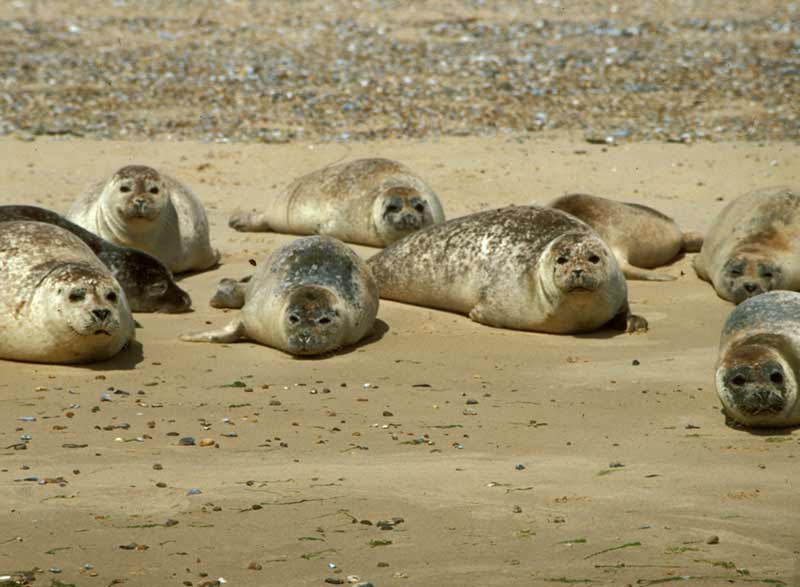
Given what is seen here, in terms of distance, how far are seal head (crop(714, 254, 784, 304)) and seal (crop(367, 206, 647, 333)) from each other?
2.85 feet

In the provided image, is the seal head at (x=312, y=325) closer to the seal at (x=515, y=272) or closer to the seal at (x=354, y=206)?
the seal at (x=515, y=272)

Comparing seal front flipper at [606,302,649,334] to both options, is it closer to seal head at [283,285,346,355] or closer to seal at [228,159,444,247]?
seal head at [283,285,346,355]

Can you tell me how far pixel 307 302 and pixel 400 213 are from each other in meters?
2.77

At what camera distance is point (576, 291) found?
789cm

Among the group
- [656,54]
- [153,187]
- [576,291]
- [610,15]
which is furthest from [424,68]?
[576,291]

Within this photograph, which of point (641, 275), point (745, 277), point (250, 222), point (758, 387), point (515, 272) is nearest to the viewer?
point (758, 387)


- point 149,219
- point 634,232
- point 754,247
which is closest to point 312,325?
point 149,219

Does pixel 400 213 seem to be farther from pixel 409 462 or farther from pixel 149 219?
pixel 409 462

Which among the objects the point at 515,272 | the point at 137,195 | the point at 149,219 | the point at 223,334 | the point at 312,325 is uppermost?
the point at 137,195

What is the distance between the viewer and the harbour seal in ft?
28.7

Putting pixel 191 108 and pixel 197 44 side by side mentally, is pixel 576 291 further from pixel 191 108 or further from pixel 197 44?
pixel 197 44

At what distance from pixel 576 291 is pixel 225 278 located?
2.37 metres

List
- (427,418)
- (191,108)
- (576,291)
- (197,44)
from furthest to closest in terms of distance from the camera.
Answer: (197,44) → (191,108) → (576,291) → (427,418)

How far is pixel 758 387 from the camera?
5.82m
